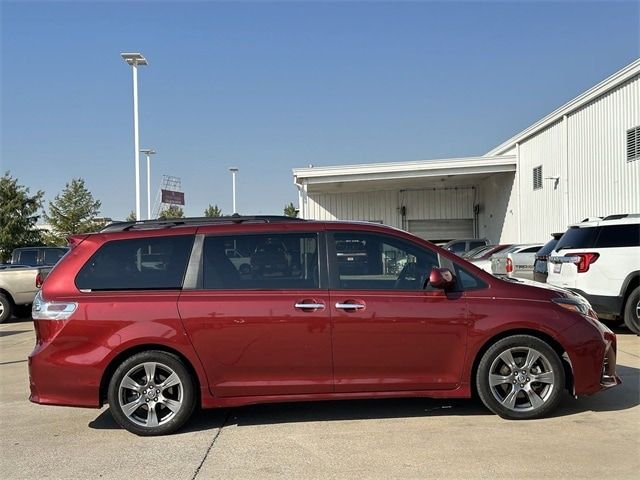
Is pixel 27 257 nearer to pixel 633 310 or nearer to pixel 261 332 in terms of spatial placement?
pixel 261 332

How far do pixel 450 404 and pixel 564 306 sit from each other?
1.45 metres

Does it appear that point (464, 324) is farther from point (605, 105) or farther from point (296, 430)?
point (605, 105)

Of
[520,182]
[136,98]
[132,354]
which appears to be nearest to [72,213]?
[136,98]

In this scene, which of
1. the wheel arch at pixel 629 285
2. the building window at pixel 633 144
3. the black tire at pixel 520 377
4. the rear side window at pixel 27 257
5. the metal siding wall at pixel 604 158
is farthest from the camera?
the rear side window at pixel 27 257

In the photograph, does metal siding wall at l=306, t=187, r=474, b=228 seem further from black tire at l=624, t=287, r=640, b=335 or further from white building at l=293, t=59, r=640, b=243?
black tire at l=624, t=287, r=640, b=335

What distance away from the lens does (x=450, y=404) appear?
5.62 m

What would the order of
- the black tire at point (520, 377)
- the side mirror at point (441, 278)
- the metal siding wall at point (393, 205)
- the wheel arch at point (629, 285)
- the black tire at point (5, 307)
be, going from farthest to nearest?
the metal siding wall at point (393, 205), the black tire at point (5, 307), the wheel arch at point (629, 285), the black tire at point (520, 377), the side mirror at point (441, 278)

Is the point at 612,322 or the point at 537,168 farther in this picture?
the point at 537,168

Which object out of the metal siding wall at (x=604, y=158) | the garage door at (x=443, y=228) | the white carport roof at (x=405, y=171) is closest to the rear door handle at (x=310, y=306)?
the metal siding wall at (x=604, y=158)

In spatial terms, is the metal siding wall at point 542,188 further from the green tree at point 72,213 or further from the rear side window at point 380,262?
the green tree at point 72,213

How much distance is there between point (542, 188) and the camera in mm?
22422

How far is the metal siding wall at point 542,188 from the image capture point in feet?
68.1

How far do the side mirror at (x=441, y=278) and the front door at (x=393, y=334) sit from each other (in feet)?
0.44

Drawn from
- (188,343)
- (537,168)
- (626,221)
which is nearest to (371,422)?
(188,343)
